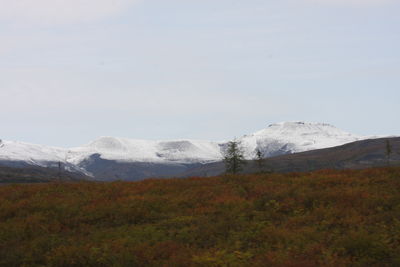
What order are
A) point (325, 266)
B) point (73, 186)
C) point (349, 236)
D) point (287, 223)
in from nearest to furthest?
1. point (325, 266)
2. point (349, 236)
3. point (287, 223)
4. point (73, 186)

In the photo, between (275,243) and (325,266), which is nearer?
(325,266)

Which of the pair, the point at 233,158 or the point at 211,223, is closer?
the point at 211,223

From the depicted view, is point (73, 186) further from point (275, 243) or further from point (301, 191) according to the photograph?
point (275, 243)

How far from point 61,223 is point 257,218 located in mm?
7875

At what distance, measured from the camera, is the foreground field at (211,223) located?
1216 cm

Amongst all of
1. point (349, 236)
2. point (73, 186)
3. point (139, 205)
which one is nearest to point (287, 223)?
point (349, 236)

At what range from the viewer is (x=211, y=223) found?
15828mm

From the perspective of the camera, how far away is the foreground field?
39.9ft

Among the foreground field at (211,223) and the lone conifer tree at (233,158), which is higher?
the lone conifer tree at (233,158)

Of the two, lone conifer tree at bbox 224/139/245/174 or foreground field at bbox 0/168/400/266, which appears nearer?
foreground field at bbox 0/168/400/266

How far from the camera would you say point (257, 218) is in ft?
54.7

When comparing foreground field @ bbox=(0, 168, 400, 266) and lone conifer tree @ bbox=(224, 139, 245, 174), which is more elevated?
lone conifer tree @ bbox=(224, 139, 245, 174)

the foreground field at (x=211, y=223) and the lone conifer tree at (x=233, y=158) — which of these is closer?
the foreground field at (x=211, y=223)

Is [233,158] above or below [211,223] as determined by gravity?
above
